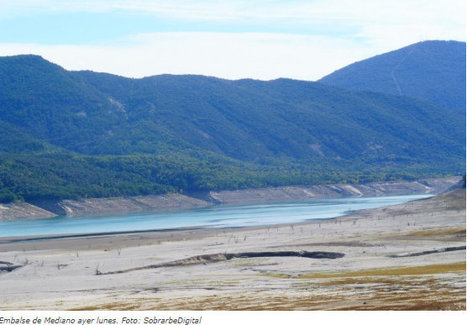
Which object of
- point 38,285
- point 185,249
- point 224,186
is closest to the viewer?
point 38,285

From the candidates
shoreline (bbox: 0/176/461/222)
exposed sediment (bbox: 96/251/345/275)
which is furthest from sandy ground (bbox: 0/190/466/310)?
shoreline (bbox: 0/176/461/222)

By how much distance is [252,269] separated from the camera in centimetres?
4372

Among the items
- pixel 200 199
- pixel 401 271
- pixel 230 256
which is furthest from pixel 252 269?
pixel 200 199

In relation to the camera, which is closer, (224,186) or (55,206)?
(55,206)

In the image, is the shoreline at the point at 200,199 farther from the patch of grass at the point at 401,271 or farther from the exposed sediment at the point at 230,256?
the patch of grass at the point at 401,271

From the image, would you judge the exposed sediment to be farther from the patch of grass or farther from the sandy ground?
the patch of grass

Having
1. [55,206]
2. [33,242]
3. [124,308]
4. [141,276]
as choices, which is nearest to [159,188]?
[55,206]

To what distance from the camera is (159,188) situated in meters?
155

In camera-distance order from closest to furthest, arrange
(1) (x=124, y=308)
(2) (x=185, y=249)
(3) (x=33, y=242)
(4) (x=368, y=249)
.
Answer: (1) (x=124, y=308)
(4) (x=368, y=249)
(2) (x=185, y=249)
(3) (x=33, y=242)

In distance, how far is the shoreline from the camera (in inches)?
4973

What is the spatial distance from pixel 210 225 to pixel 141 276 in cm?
3832

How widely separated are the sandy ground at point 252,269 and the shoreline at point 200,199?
54857 mm

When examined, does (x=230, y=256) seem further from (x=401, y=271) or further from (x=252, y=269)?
(x=401, y=271)

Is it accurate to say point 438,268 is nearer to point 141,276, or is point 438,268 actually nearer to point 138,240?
point 141,276
